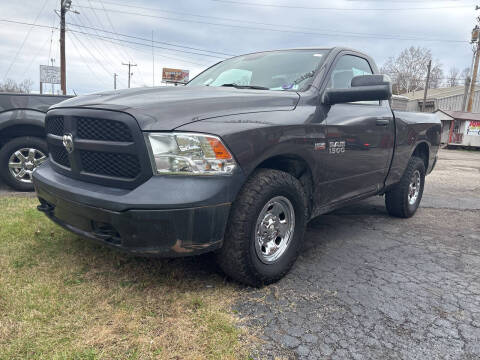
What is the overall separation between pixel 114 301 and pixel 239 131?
1.34 meters

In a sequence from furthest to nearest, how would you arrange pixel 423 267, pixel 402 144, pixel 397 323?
1. pixel 402 144
2. pixel 423 267
3. pixel 397 323

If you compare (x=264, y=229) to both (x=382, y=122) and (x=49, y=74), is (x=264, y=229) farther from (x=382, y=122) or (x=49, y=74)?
(x=49, y=74)

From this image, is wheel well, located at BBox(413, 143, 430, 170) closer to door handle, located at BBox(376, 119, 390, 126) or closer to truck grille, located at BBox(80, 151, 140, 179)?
door handle, located at BBox(376, 119, 390, 126)

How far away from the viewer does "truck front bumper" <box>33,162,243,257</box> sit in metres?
2.06

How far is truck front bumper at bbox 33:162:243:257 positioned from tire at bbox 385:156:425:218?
3079 mm

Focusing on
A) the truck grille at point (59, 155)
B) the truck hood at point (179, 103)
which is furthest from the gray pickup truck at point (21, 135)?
the truck hood at point (179, 103)

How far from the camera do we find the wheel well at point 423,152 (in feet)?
16.1

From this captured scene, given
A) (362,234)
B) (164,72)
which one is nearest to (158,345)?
(362,234)

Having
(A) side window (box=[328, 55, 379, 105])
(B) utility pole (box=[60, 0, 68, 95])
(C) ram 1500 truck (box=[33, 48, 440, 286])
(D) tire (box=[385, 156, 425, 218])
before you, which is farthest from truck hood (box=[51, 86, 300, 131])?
(B) utility pole (box=[60, 0, 68, 95])

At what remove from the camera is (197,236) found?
2166 mm

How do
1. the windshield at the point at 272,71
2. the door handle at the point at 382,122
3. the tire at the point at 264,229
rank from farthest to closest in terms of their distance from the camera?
1. the door handle at the point at 382,122
2. the windshield at the point at 272,71
3. the tire at the point at 264,229

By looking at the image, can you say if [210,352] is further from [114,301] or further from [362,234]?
[362,234]

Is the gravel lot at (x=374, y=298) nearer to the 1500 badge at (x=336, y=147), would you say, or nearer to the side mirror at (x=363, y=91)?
the 1500 badge at (x=336, y=147)

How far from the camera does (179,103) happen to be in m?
2.31
